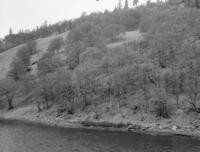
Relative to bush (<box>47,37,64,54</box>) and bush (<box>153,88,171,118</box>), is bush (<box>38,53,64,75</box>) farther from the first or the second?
bush (<box>153,88,171,118</box>)

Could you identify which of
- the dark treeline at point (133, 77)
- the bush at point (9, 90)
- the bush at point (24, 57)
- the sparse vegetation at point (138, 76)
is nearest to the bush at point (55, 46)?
the bush at point (24, 57)

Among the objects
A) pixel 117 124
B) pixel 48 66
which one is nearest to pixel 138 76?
pixel 117 124

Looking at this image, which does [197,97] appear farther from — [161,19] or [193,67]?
[161,19]

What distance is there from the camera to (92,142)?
4269cm

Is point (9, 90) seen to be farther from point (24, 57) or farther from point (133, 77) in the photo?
point (133, 77)

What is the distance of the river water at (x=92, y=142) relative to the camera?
1497 inches

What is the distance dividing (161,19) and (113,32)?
28398 millimetres

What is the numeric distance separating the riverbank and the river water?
162 inches

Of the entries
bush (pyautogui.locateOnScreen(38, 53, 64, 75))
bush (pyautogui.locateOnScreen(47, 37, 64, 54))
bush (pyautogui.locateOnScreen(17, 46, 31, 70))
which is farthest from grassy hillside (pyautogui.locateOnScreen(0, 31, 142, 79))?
bush (pyautogui.locateOnScreen(38, 53, 64, 75))

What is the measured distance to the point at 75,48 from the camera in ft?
380

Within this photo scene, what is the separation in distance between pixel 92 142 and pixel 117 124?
55.3ft

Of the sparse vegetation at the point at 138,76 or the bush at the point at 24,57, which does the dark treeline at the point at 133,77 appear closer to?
the sparse vegetation at the point at 138,76

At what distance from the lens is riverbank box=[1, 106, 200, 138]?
49969 millimetres

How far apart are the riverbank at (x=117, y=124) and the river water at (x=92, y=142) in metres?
4.11
